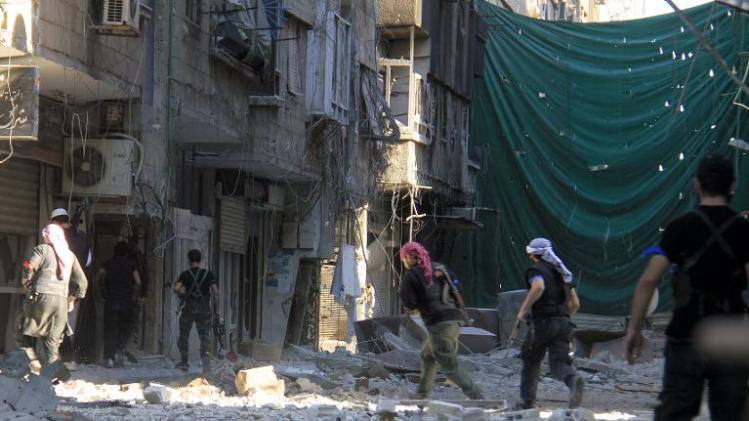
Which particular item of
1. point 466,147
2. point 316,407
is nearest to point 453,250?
point 466,147

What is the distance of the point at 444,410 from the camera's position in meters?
9.84

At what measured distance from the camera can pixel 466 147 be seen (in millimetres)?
30266

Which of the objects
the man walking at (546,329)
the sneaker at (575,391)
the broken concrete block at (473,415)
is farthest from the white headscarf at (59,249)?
the sneaker at (575,391)

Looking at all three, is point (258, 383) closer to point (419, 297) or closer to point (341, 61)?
point (419, 297)

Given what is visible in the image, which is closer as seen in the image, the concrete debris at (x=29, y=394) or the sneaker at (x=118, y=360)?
the concrete debris at (x=29, y=394)

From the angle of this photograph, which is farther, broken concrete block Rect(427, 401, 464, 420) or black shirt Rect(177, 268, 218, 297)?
black shirt Rect(177, 268, 218, 297)

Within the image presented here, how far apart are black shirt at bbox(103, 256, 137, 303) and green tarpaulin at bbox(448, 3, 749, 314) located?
15756 mm

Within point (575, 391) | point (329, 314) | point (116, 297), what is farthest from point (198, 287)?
point (329, 314)

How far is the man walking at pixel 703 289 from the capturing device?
5.84m

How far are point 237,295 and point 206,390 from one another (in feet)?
31.7

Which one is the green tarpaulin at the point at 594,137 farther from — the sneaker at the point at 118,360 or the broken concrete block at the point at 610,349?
the sneaker at the point at 118,360

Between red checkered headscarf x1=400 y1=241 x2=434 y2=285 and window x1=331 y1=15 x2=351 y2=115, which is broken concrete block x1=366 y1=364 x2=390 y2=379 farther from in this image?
window x1=331 y1=15 x2=351 y2=115

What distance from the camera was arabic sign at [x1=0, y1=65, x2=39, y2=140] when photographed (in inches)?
492

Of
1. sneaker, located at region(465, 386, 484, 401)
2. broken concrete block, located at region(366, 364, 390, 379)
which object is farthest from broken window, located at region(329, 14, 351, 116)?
sneaker, located at region(465, 386, 484, 401)
